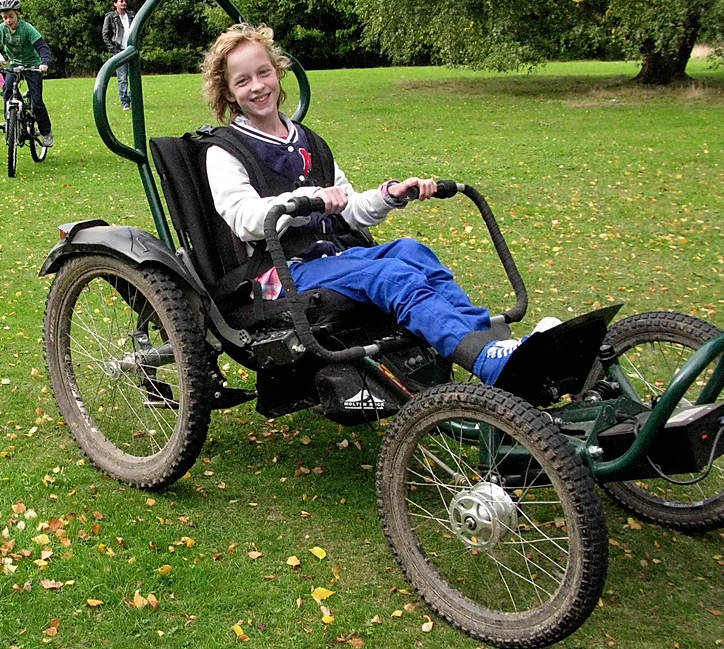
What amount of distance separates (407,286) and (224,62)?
1.30 m

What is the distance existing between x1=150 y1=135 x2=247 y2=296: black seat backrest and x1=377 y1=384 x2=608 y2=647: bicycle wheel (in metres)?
1.11

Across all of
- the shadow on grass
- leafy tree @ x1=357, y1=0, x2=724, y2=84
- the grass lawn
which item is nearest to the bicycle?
the grass lawn

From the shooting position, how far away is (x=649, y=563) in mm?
3348

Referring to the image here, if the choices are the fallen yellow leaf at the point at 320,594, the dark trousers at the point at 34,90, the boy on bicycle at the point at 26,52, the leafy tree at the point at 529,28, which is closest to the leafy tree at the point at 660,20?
the leafy tree at the point at 529,28

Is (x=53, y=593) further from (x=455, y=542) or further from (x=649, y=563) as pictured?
(x=649, y=563)

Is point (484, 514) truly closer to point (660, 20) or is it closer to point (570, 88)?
point (660, 20)

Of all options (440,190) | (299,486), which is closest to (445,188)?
(440,190)

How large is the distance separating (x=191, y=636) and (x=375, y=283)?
135 centimetres

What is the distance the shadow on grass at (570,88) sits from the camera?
1972 cm

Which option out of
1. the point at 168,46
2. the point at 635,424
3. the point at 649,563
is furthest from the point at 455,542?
the point at 168,46

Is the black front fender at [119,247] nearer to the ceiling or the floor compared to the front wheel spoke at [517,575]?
nearer to the ceiling

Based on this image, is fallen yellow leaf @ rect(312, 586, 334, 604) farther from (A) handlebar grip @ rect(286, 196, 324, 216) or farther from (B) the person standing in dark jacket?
(B) the person standing in dark jacket

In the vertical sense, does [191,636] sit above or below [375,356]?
below

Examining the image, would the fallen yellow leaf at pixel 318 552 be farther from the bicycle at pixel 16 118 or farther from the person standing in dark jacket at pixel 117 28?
the person standing in dark jacket at pixel 117 28
